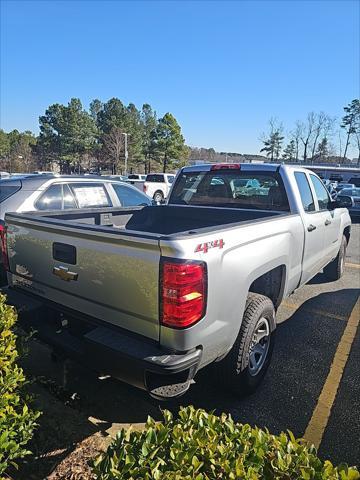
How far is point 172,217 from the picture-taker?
4289 mm

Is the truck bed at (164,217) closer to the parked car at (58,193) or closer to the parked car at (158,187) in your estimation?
the parked car at (58,193)

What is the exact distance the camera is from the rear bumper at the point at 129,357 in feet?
6.88

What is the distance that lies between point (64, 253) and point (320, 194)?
147 inches

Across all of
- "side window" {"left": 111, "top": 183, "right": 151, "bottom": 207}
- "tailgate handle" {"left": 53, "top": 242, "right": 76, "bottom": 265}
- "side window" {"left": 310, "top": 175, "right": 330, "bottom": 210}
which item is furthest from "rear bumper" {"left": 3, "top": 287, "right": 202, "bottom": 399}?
"side window" {"left": 111, "top": 183, "right": 151, "bottom": 207}

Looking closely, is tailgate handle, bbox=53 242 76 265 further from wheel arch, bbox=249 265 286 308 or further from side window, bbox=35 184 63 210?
side window, bbox=35 184 63 210

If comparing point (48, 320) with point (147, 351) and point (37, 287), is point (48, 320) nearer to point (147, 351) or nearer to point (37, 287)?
point (37, 287)

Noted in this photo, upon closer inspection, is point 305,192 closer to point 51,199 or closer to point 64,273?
point 64,273

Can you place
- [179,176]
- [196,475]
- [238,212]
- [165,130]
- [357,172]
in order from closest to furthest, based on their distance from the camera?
1. [196,475]
2. [238,212]
3. [179,176]
4. [357,172]
5. [165,130]

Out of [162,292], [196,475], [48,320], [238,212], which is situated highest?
[238,212]

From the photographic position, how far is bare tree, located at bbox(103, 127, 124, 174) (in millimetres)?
58656

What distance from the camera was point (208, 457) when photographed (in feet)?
4.16

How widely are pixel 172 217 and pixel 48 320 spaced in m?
1.92

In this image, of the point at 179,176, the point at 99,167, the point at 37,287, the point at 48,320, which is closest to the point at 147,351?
the point at 48,320

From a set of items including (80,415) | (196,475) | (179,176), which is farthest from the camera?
(179,176)
